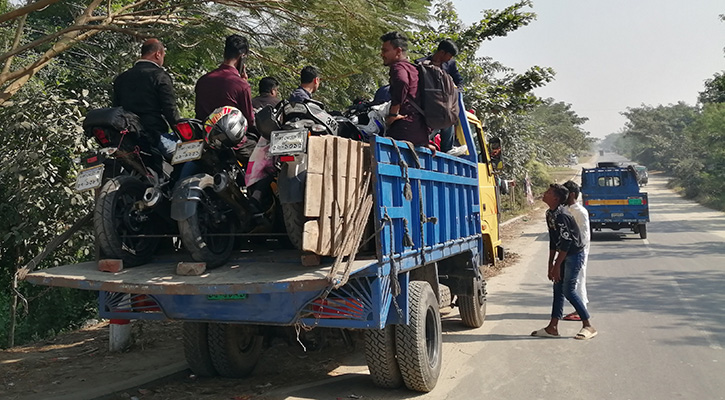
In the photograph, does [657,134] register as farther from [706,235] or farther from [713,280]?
[713,280]

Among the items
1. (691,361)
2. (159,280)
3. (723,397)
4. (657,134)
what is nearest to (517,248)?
(691,361)

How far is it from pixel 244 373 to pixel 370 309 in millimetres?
2023

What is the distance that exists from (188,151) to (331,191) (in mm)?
1179

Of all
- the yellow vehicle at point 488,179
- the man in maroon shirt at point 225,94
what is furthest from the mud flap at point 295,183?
the yellow vehicle at point 488,179

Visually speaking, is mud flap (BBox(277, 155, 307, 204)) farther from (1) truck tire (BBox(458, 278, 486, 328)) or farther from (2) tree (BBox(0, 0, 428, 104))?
(1) truck tire (BBox(458, 278, 486, 328))

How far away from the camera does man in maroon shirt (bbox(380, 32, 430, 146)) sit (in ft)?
15.7

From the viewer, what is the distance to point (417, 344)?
4324 mm

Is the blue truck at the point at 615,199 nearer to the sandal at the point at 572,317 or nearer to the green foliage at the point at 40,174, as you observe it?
the sandal at the point at 572,317

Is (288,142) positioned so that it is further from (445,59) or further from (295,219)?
(445,59)

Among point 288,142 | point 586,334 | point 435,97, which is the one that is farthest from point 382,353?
point 586,334

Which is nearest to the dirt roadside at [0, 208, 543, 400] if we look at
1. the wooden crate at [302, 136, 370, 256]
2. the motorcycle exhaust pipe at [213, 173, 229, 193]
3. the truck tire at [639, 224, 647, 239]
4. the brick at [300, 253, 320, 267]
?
the brick at [300, 253, 320, 267]

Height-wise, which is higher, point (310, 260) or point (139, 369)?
point (310, 260)

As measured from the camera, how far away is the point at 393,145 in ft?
13.8

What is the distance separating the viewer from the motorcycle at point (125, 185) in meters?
4.14
